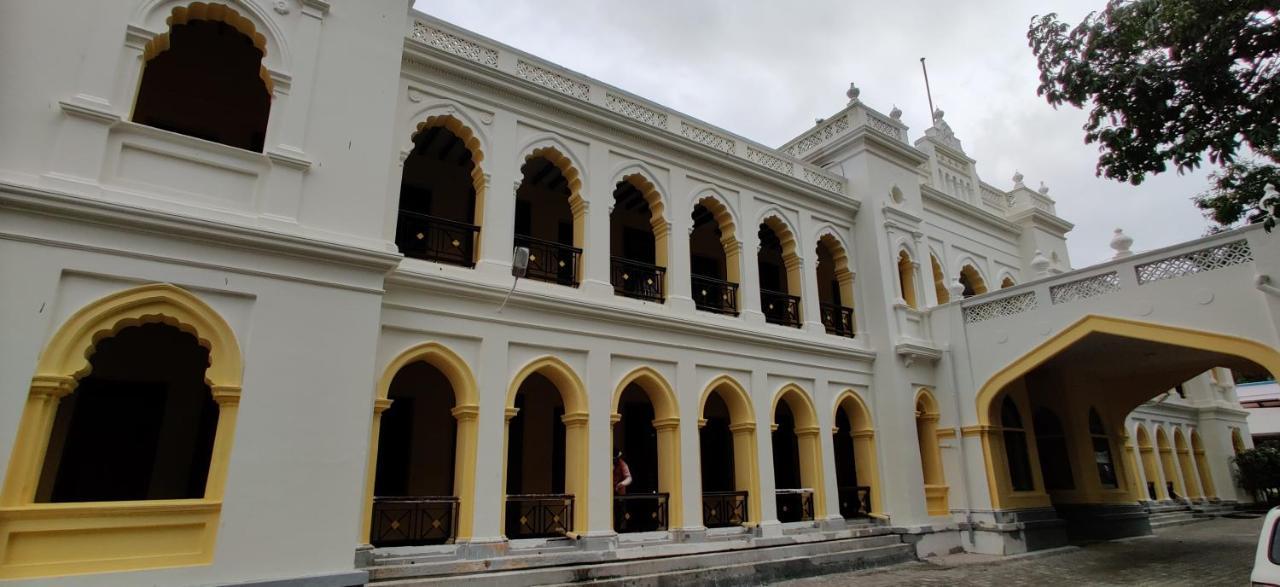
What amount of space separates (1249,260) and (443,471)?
38.5ft

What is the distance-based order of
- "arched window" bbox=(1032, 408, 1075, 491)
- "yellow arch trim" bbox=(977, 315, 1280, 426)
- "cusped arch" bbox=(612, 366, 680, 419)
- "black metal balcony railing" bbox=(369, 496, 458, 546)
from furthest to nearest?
"arched window" bbox=(1032, 408, 1075, 491) → "cusped arch" bbox=(612, 366, 680, 419) → "yellow arch trim" bbox=(977, 315, 1280, 426) → "black metal balcony railing" bbox=(369, 496, 458, 546)

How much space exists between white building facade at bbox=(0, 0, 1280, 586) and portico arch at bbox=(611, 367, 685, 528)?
5 cm

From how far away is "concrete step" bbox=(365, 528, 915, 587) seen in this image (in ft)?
24.3

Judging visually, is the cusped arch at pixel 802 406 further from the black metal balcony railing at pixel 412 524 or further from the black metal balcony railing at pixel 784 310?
the black metal balcony railing at pixel 412 524

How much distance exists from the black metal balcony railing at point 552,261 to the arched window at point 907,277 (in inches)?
290

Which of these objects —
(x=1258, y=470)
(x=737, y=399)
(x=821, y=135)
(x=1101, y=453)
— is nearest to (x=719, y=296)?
(x=737, y=399)

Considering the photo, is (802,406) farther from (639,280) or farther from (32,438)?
(32,438)

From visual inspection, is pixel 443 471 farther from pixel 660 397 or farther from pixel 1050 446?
pixel 1050 446

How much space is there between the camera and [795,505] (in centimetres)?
1193

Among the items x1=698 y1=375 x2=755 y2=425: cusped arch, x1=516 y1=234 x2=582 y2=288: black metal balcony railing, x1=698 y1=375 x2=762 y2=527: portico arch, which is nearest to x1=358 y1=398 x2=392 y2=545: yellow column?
x1=516 y1=234 x2=582 y2=288: black metal balcony railing

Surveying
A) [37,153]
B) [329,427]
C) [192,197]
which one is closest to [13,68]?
[37,153]

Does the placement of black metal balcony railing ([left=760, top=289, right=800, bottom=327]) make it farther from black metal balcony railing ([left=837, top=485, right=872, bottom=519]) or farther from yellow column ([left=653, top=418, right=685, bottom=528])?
yellow column ([left=653, top=418, right=685, bottom=528])

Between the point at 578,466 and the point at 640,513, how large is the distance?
2575 millimetres

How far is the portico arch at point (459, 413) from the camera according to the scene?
7664 millimetres
